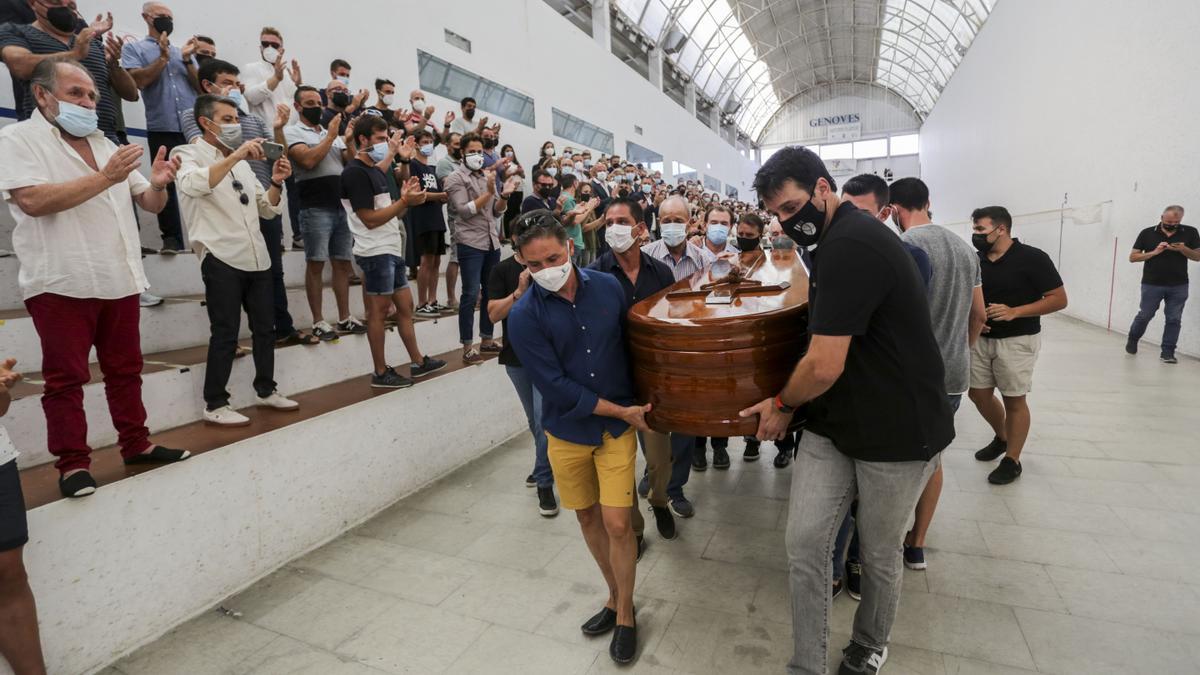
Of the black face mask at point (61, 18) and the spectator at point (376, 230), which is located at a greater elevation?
the black face mask at point (61, 18)

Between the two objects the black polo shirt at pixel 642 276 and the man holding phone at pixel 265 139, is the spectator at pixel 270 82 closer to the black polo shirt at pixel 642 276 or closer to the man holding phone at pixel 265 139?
the man holding phone at pixel 265 139

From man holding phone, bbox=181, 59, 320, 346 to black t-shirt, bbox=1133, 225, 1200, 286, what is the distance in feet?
25.2

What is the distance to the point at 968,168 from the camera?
15.9m

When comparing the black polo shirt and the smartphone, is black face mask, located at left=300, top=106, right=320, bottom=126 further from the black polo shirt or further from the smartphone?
the black polo shirt

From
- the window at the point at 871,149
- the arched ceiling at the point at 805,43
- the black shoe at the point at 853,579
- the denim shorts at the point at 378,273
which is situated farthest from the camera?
the window at the point at 871,149

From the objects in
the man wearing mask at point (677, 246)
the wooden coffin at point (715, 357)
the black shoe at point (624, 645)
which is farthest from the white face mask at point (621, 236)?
the black shoe at point (624, 645)

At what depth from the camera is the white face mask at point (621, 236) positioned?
251 cm

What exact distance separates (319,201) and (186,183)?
1194mm

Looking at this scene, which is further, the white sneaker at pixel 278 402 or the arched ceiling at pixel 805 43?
the arched ceiling at pixel 805 43

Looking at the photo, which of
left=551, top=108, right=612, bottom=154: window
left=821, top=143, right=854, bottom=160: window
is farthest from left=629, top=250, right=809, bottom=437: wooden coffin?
left=821, top=143, right=854, bottom=160: window

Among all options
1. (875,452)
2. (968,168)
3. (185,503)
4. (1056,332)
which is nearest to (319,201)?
(185,503)

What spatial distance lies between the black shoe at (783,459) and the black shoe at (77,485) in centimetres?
339

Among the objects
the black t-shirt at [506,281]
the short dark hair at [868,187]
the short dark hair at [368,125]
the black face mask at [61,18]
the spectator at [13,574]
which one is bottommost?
the spectator at [13,574]

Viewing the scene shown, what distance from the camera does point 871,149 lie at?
30.1 metres
